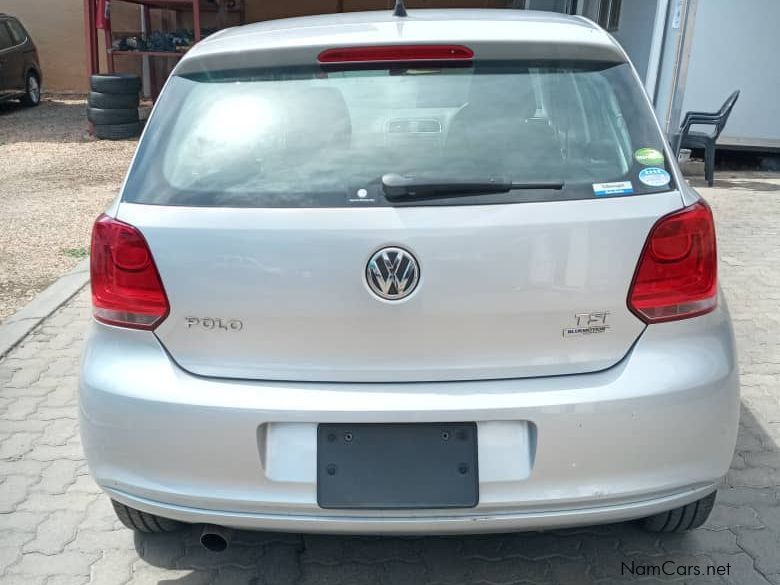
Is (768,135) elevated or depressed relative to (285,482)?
depressed

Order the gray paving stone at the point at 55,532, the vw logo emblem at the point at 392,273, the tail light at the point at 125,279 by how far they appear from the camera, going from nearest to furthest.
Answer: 1. the vw logo emblem at the point at 392,273
2. the tail light at the point at 125,279
3. the gray paving stone at the point at 55,532

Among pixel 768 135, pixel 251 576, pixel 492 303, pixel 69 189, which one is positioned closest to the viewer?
pixel 492 303

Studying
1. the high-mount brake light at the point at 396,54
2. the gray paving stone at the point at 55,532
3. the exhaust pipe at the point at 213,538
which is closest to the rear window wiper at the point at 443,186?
the high-mount brake light at the point at 396,54

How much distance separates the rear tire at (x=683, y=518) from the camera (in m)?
2.53

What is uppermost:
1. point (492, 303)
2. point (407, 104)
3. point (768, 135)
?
point (407, 104)

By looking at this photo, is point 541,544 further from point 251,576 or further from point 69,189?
point 69,189

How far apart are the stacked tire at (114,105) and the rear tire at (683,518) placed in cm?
1104

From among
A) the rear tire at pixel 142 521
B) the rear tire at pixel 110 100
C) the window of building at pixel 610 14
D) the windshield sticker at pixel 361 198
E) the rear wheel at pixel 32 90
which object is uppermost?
the windshield sticker at pixel 361 198

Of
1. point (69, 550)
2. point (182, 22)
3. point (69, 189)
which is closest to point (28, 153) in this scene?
point (69, 189)

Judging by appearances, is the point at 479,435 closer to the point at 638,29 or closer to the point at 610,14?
the point at 638,29

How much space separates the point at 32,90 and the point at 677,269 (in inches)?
621

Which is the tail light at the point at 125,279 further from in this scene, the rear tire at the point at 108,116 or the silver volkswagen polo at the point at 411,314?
the rear tire at the point at 108,116

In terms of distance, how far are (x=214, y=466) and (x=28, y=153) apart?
10.6 m

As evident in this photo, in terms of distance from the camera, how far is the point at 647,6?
11375mm
